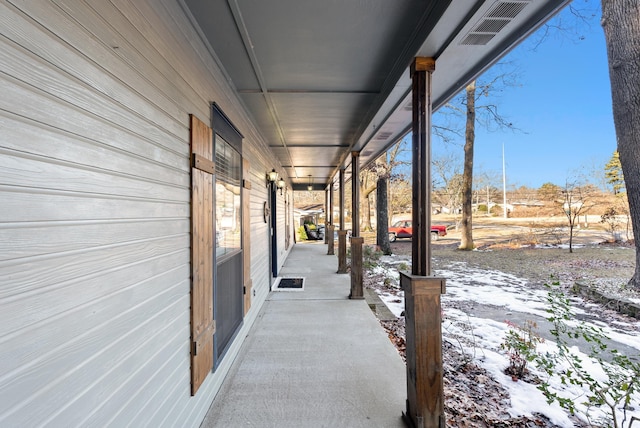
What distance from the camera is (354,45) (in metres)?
2.19

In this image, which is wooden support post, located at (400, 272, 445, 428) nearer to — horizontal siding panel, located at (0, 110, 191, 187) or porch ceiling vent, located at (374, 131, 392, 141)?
horizontal siding panel, located at (0, 110, 191, 187)

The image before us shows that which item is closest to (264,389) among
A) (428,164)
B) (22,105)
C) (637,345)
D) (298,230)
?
(428,164)

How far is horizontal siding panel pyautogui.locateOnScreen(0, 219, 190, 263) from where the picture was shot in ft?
2.60

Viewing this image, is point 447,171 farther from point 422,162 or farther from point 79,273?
point 79,273

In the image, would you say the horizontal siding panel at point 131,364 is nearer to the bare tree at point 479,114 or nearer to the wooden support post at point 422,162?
the wooden support post at point 422,162

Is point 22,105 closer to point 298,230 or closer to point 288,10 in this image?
point 288,10

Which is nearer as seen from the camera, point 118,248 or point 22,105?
point 22,105

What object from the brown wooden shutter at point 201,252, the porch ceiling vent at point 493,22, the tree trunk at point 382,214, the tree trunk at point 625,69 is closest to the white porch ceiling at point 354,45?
the porch ceiling vent at point 493,22

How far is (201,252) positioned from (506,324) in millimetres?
4138

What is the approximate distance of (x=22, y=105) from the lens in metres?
0.82

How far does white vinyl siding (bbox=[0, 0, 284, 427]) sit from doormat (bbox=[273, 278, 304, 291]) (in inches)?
146

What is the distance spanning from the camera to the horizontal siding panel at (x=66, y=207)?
79cm

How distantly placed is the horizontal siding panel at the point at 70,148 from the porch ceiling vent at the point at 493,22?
2.04 metres

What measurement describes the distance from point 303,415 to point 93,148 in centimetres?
217
